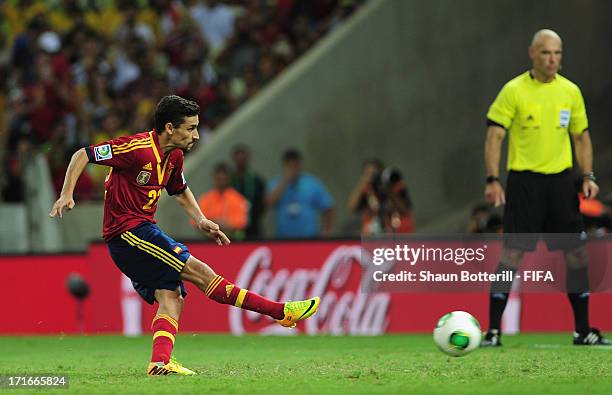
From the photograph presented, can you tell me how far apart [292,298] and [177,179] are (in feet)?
18.7

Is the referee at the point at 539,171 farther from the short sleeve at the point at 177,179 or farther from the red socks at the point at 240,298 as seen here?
the short sleeve at the point at 177,179

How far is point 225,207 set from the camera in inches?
615

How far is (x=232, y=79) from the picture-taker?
63.5 ft

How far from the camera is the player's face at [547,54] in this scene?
10492 millimetres

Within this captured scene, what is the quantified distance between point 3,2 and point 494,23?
8.51 meters

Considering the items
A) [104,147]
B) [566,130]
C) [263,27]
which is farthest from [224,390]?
[263,27]

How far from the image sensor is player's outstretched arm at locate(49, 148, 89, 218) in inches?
321

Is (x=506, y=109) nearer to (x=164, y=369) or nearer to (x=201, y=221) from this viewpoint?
(x=201, y=221)

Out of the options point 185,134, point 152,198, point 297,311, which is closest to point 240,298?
point 297,311

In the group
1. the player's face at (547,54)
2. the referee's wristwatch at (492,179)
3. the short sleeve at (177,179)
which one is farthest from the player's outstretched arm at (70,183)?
the player's face at (547,54)

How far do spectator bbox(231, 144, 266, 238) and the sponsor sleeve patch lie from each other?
7454 mm

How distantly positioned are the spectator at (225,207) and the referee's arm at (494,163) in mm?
5377

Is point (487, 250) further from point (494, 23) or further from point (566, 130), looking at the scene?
point (494, 23)

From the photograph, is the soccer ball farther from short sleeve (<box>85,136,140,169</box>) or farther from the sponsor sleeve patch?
the sponsor sleeve patch
